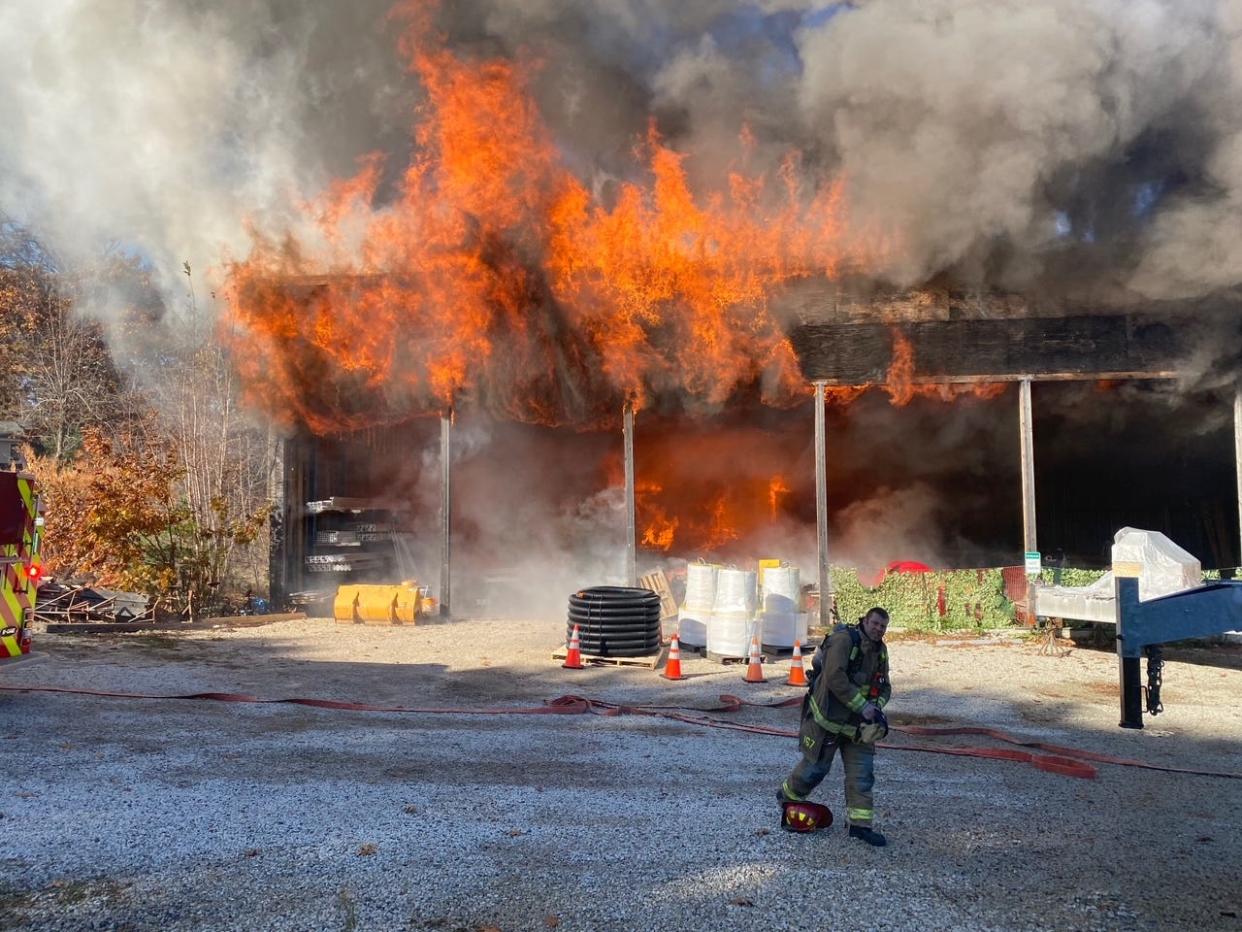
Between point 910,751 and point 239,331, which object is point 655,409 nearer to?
point 239,331

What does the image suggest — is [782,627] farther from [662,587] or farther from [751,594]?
[662,587]

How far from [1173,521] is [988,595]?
11013 mm

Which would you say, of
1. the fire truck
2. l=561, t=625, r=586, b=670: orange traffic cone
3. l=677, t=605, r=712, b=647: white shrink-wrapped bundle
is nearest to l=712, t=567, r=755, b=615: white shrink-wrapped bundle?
l=677, t=605, r=712, b=647: white shrink-wrapped bundle

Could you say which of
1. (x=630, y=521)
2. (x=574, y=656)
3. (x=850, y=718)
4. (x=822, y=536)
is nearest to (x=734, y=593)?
(x=574, y=656)

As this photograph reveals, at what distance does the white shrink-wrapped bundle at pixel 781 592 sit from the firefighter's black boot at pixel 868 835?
7145 mm

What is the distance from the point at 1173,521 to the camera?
71.2 feet

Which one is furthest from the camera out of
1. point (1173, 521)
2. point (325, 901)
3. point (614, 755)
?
point (1173, 521)

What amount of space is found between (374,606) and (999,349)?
40.3 ft

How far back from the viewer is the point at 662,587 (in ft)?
57.4

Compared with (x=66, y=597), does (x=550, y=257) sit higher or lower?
higher

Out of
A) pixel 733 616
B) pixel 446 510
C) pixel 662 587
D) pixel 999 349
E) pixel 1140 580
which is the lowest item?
pixel 733 616

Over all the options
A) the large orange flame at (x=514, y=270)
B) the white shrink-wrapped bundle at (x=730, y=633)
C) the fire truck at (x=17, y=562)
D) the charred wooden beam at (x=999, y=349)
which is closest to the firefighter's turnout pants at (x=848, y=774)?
the white shrink-wrapped bundle at (x=730, y=633)

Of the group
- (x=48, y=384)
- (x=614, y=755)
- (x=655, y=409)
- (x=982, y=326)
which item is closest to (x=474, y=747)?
(x=614, y=755)

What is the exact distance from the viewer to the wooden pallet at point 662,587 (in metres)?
17.2
